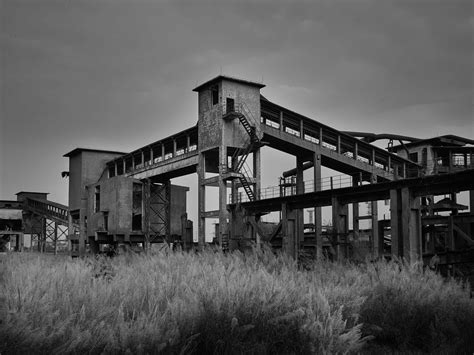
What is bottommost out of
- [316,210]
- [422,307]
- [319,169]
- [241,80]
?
[422,307]

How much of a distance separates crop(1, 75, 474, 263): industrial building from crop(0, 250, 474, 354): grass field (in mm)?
9197

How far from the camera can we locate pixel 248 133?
3303cm

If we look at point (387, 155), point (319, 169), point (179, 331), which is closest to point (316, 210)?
point (319, 169)

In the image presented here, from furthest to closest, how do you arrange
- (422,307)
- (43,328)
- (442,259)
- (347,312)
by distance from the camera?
(442,259) → (422,307) → (347,312) → (43,328)

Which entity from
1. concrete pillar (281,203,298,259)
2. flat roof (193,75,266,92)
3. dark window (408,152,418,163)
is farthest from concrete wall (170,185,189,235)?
dark window (408,152,418,163)

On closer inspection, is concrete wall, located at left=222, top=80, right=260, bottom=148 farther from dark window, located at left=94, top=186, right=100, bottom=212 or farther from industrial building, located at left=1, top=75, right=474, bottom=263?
dark window, located at left=94, top=186, right=100, bottom=212

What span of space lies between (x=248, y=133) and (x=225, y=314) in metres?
25.0

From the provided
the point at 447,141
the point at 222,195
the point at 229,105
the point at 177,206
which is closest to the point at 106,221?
the point at 177,206

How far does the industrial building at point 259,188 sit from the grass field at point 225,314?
9197mm

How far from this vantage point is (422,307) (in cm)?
1153

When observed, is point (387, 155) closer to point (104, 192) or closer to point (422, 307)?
point (104, 192)

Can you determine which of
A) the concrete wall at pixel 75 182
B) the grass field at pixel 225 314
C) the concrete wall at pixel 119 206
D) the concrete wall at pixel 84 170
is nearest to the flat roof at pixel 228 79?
the concrete wall at pixel 119 206

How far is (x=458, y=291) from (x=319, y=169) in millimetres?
25253

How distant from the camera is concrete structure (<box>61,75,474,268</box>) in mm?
24953
